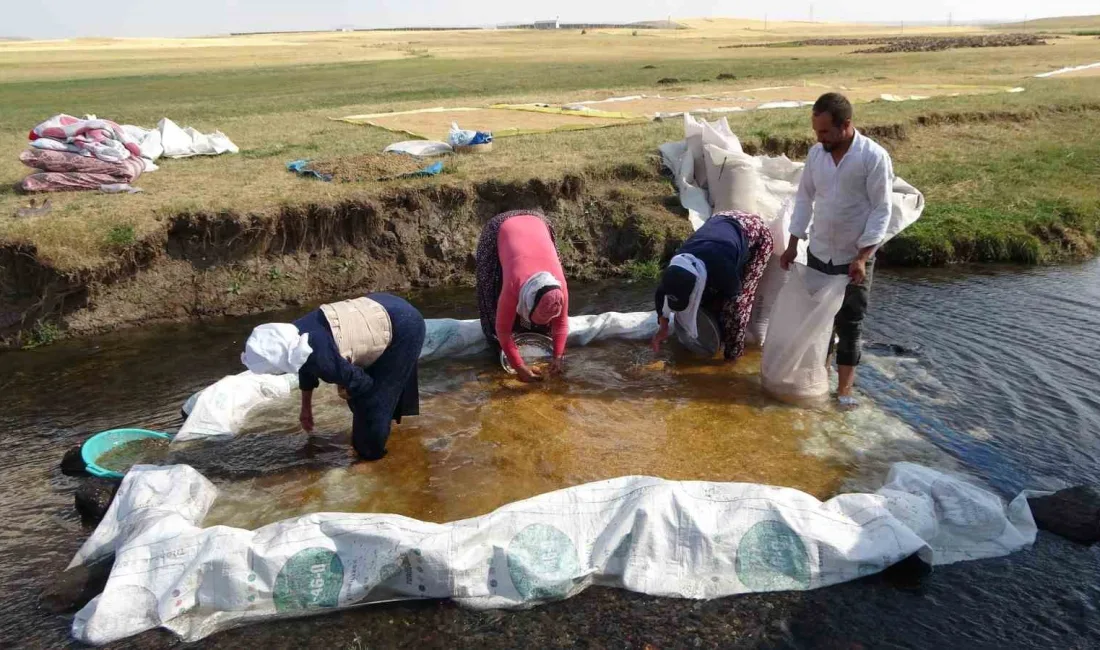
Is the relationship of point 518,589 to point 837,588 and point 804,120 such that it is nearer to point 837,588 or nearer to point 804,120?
point 837,588

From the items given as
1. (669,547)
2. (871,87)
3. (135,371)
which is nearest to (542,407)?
(669,547)

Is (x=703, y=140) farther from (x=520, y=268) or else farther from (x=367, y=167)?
(x=520, y=268)

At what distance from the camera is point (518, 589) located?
3127 millimetres

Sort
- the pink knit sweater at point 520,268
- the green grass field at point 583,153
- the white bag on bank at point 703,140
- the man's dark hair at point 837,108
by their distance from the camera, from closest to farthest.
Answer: the man's dark hair at point 837,108 → the pink knit sweater at point 520,268 → the green grass field at point 583,153 → the white bag on bank at point 703,140

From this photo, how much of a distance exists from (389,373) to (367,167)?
495 centimetres

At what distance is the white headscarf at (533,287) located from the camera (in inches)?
165

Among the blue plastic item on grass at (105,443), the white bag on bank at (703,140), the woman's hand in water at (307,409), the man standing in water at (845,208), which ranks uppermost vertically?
the white bag on bank at (703,140)

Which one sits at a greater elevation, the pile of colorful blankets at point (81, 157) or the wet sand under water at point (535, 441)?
the pile of colorful blankets at point (81, 157)

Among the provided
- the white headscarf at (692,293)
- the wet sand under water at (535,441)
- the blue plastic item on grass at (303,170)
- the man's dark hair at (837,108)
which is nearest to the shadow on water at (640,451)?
the wet sand under water at (535,441)

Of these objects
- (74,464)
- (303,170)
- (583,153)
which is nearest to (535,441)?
(74,464)

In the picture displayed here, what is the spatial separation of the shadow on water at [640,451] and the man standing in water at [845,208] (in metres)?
0.53

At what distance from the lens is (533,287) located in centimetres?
421

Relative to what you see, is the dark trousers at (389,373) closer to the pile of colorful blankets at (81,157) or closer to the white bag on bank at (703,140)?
the white bag on bank at (703,140)

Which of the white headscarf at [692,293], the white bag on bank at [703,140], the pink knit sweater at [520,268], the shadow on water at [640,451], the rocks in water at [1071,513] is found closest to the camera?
the shadow on water at [640,451]
